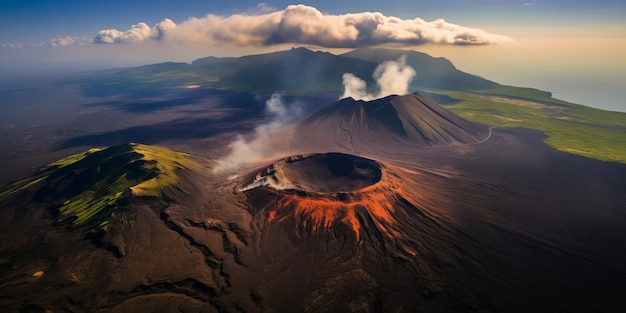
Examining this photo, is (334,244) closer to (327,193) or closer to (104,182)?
(327,193)

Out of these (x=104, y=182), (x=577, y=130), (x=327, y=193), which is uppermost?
(x=577, y=130)

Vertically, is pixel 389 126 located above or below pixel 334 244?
above

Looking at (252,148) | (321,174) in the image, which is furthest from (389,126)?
(321,174)

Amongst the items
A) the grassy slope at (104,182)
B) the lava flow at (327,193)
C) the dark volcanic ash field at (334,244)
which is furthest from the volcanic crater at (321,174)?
the grassy slope at (104,182)

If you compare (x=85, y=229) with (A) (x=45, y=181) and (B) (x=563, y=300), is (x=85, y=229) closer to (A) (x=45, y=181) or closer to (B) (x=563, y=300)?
(A) (x=45, y=181)

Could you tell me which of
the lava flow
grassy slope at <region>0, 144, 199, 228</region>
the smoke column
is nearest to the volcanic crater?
the lava flow

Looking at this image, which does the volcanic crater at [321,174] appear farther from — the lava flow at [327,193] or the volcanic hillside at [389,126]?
the volcanic hillside at [389,126]
